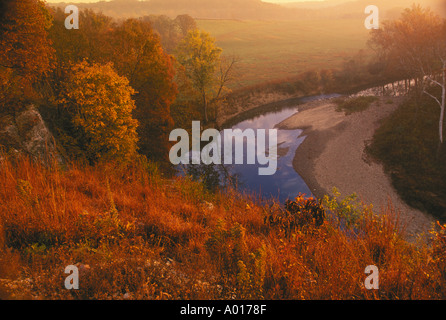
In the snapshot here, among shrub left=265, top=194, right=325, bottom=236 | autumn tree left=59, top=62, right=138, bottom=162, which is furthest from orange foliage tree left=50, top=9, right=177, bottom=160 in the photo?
shrub left=265, top=194, right=325, bottom=236

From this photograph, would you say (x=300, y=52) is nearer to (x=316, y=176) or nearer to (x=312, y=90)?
(x=312, y=90)

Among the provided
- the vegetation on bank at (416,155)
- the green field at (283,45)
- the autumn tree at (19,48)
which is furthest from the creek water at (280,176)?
the green field at (283,45)

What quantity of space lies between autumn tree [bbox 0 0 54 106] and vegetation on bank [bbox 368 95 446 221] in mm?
28272

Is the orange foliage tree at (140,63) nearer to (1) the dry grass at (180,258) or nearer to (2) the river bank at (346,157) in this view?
(2) the river bank at (346,157)

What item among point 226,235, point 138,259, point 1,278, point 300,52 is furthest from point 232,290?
point 300,52

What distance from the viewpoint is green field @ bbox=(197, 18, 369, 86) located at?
7431 cm

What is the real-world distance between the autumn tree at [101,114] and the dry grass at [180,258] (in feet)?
36.8

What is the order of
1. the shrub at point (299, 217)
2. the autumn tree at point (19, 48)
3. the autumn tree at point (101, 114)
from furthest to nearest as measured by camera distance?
the autumn tree at point (101, 114)
the autumn tree at point (19, 48)
the shrub at point (299, 217)

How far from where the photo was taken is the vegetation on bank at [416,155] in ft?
70.1

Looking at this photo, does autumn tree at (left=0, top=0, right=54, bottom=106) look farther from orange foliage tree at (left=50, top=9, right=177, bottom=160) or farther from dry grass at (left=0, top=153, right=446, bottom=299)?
dry grass at (left=0, top=153, right=446, bottom=299)

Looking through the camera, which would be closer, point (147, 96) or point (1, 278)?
point (1, 278)

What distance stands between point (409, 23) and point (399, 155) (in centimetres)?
1462

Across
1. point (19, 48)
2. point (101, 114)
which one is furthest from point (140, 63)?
point (19, 48)

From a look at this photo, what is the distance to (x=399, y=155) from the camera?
26375 millimetres
